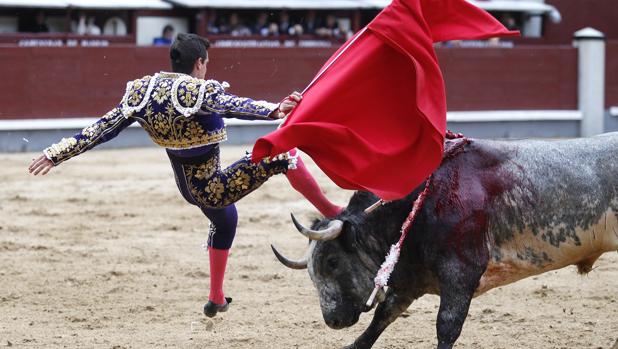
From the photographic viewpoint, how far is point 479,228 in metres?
3.46

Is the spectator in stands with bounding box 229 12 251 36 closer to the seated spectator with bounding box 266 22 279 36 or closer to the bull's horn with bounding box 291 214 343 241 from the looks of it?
the seated spectator with bounding box 266 22 279 36

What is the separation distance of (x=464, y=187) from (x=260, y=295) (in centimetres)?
167

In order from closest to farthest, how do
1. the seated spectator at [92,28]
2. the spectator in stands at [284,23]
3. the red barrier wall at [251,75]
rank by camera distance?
the red barrier wall at [251,75] → the seated spectator at [92,28] → the spectator in stands at [284,23]


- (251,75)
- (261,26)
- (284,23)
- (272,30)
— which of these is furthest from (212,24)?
(251,75)

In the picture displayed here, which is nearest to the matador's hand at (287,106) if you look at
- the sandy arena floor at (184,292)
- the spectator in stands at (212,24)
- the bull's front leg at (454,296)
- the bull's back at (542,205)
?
the bull's back at (542,205)

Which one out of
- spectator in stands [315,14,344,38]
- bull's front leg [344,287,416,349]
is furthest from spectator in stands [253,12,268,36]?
bull's front leg [344,287,416,349]

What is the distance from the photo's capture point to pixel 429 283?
3602 millimetres

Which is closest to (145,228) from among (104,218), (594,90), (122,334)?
(104,218)

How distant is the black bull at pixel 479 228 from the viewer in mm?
3449

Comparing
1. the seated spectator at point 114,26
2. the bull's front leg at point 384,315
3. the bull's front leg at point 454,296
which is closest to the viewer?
the bull's front leg at point 454,296

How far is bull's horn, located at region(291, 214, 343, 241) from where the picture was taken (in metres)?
3.45

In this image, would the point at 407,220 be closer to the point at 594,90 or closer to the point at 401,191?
the point at 401,191

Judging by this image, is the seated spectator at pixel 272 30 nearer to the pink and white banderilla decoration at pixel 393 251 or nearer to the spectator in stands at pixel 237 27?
the spectator in stands at pixel 237 27

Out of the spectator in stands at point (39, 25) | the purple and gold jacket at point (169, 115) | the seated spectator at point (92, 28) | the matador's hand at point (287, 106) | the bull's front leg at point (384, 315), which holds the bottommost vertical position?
the seated spectator at point (92, 28)
